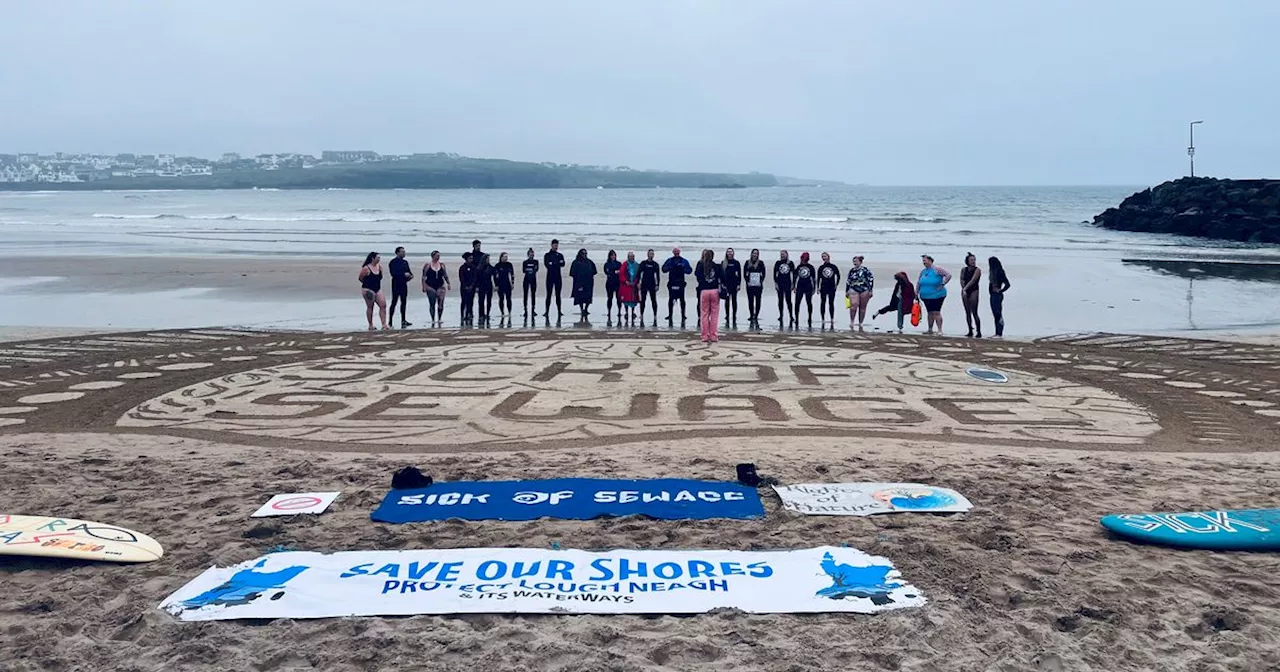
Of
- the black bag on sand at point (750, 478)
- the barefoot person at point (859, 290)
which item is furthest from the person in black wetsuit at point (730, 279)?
the black bag on sand at point (750, 478)

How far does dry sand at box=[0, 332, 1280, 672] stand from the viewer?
189 inches

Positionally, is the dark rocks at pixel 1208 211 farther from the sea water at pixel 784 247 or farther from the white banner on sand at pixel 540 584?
the white banner on sand at pixel 540 584

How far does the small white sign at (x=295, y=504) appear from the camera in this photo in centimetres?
688

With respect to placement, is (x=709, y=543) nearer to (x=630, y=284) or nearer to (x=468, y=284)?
(x=630, y=284)

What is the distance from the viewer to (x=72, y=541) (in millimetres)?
6137

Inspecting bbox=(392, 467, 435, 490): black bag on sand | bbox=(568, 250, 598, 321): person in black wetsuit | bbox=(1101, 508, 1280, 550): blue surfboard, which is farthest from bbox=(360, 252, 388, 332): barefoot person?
bbox=(1101, 508, 1280, 550): blue surfboard

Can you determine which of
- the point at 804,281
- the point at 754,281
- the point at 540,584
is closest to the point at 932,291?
the point at 804,281

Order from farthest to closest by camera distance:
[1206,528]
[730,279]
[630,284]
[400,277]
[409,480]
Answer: [630,284]
[730,279]
[400,277]
[409,480]
[1206,528]

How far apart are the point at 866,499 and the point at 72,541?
5.51m

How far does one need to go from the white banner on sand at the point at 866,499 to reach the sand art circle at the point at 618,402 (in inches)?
87.4

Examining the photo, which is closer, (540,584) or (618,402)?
(540,584)

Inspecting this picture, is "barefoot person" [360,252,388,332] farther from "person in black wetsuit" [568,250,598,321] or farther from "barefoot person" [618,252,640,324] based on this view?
"barefoot person" [618,252,640,324]

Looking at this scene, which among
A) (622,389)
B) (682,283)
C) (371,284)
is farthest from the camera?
(682,283)

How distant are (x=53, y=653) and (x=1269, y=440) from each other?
10556mm
